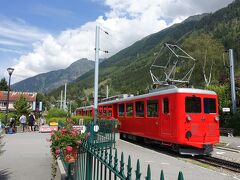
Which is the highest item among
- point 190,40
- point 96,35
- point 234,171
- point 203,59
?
point 190,40

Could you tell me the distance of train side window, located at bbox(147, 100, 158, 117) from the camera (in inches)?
616

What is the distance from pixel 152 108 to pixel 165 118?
1389mm

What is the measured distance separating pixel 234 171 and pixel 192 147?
357cm

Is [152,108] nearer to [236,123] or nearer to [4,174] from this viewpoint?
[4,174]

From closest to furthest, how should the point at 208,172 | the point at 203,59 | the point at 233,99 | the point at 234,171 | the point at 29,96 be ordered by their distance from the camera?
the point at 208,172, the point at 234,171, the point at 233,99, the point at 203,59, the point at 29,96

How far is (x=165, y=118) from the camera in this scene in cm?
1483

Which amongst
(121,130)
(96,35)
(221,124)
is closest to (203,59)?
(221,124)

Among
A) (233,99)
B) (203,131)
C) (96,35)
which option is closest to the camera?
(203,131)

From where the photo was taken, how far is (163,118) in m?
15.0

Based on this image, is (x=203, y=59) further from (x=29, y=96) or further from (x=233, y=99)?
(x=29, y=96)

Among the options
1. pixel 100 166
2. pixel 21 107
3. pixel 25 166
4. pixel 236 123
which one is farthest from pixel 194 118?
pixel 21 107

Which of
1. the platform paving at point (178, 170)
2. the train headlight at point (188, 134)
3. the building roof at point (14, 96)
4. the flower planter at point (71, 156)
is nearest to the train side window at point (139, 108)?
the train headlight at point (188, 134)

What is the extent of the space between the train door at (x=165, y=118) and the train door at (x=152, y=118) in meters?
0.47

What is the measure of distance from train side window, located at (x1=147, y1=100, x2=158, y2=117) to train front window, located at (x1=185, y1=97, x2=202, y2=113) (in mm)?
1714
